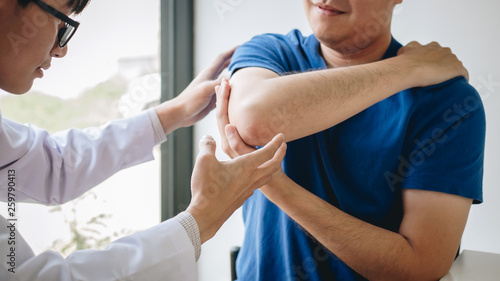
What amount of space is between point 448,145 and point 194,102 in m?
0.84

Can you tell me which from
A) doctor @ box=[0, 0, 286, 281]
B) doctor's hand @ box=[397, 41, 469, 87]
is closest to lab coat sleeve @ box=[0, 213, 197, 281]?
doctor @ box=[0, 0, 286, 281]

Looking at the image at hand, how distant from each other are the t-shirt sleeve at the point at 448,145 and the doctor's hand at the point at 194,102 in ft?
2.27

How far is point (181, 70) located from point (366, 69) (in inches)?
58.3

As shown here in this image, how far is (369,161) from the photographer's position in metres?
1.10

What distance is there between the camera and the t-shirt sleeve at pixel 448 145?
0.99 metres

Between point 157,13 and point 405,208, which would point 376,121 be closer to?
point 405,208

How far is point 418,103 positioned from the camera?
1.05 meters

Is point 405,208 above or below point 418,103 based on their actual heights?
below

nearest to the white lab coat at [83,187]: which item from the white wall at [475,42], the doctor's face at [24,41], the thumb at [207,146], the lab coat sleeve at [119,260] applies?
the lab coat sleeve at [119,260]

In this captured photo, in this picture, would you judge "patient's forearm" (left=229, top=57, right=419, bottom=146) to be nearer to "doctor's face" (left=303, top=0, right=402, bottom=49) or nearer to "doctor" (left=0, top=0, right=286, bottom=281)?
"doctor" (left=0, top=0, right=286, bottom=281)

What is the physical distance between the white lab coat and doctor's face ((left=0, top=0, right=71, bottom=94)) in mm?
279

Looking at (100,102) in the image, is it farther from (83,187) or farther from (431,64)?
(431,64)

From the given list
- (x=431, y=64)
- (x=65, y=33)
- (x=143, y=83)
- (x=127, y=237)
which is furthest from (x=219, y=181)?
(x=143, y=83)

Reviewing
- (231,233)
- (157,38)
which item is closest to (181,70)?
(157,38)
